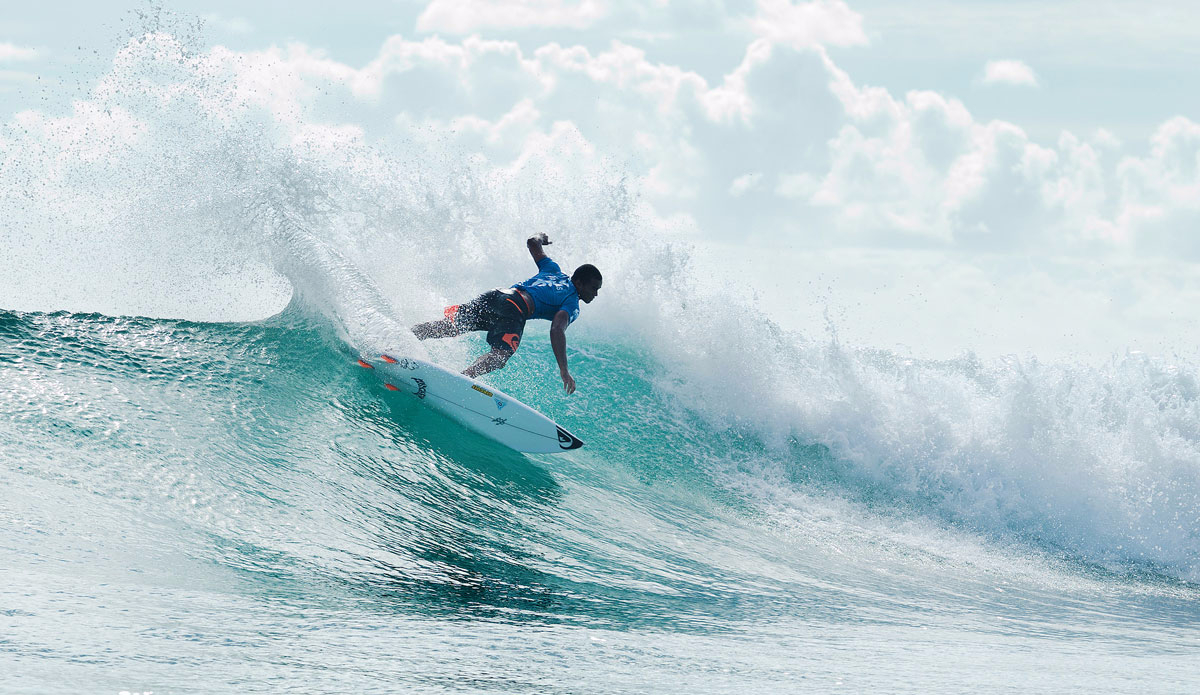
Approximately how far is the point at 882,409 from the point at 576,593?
18.8 feet

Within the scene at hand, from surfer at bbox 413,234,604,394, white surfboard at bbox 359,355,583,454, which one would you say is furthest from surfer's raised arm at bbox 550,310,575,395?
white surfboard at bbox 359,355,583,454

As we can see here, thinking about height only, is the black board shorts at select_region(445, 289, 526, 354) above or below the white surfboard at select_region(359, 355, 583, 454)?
above

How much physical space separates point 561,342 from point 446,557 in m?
2.29

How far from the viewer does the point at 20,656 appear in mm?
2826

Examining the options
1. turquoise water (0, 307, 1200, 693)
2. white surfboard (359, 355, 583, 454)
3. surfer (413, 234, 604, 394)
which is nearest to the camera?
turquoise water (0, 307, 1200, 693)

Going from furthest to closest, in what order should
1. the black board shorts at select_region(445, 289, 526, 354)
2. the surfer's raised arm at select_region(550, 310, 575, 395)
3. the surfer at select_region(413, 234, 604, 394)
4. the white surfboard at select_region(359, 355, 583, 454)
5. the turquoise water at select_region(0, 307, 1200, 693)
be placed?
the black board shorts at select_region(445, 289, 526, 354)
the surfer at select_region(413, 234, 604, 394)
the white surfboard at select_region(359, 355, 583, 454)
the surfer's raised arm at select_region(550, 310, 575, 395)
the turquoise water at select_region(0, 307, 1200, 693)

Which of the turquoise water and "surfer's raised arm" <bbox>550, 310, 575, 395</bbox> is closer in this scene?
the turquoise water

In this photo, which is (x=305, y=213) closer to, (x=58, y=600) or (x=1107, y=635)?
(x=58, y=600)

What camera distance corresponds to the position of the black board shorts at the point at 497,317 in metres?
7.24

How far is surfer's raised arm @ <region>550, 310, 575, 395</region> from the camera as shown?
6.64 metres

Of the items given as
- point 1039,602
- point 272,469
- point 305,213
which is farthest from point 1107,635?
point 305,213

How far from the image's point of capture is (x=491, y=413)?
694cm

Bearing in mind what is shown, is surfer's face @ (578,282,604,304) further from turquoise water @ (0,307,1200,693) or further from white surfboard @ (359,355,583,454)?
turquoise water @ (0,307,1200,693)

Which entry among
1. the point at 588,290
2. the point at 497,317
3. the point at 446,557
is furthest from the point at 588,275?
the point at 446,557
